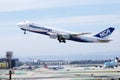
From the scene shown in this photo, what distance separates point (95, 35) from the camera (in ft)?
484

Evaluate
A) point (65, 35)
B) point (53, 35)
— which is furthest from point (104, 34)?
point (53, 35)

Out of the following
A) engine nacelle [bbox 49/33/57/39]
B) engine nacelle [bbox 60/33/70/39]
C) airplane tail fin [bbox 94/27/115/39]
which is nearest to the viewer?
engine nacelle [bbox 49/33/57/39]

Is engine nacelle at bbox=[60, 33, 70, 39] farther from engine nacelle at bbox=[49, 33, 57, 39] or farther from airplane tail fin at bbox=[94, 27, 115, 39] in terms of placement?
airplane tail fin at bbox=[94, 27, 115, 39]

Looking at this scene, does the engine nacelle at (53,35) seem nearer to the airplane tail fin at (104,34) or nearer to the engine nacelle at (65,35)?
the engine nacelle at (65,35)

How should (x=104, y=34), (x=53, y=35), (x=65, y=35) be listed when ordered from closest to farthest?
(x=53, y=35) < (x=65, y=35) < (x=104, y=34)

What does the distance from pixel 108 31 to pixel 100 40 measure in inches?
497

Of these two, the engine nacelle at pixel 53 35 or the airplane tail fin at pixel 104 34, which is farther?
the airplane tail fin at pixel 104 34

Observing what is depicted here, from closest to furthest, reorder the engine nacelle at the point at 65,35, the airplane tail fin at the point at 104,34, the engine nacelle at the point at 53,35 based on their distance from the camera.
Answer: the engine nacelle at the point at 53,35 < the engine nacelle at the point at 65,35 < the airplane tail fin at the point at 104,34

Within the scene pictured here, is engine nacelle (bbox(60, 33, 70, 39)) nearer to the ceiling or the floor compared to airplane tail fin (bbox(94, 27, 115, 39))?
nearer to the floor

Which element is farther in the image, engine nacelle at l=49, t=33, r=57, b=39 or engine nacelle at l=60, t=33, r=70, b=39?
engine nacelle at l=60, t=33, r=70, b=39

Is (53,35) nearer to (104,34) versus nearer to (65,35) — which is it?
(65,35)

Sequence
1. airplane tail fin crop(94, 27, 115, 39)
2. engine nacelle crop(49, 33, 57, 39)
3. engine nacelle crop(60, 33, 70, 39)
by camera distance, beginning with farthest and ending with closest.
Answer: airplane tail fin crop(94, 27, 115, 39), engine nacelle crop(60, 33, 70, 39), engine nacelle crop(49, 33, 57, 39)

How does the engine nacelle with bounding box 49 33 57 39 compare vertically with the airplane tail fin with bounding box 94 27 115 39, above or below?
below

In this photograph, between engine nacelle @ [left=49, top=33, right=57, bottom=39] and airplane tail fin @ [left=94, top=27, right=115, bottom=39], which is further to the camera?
airplane tail fin @ [left=94, top=27, right=115, bottom=39]
